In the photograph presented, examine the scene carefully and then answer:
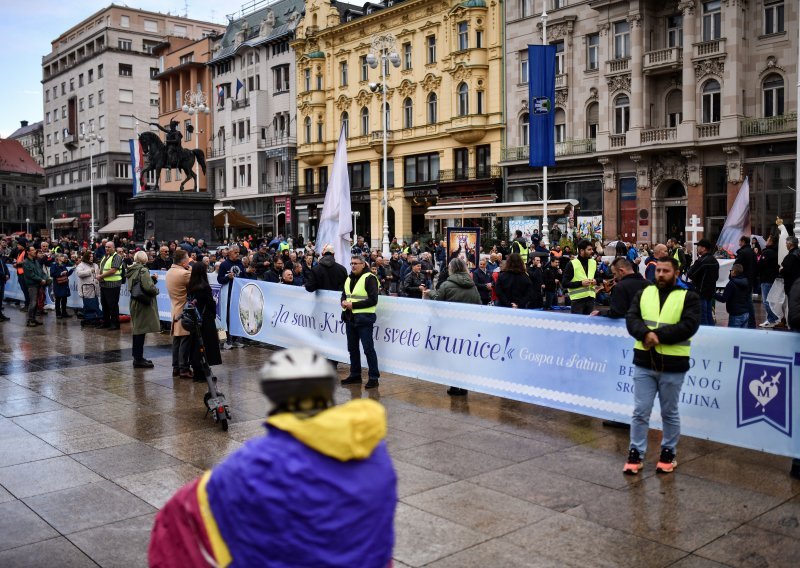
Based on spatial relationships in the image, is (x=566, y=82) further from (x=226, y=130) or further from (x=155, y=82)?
(x=155, y=82)

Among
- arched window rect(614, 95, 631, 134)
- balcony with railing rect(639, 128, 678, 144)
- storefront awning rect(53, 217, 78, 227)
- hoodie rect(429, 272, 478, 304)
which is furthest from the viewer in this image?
storefront awning rect(53, 217, 78, 227)

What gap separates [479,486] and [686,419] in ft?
7.95

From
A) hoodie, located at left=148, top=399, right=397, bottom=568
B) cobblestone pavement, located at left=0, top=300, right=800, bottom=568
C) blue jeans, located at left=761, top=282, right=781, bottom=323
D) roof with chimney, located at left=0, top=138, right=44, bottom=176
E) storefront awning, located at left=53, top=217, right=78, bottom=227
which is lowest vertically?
cobblestone pavement, located at left=0, top=300, right=800, bottom=568

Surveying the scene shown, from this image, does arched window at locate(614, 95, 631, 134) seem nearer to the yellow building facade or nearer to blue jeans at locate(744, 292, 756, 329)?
the yellow building facade

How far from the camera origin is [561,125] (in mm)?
43719

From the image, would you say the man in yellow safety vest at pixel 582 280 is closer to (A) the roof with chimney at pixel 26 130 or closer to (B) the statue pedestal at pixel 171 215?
(B) the statue pedestal at pixel 171 215

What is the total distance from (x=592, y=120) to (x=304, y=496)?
42.2 m

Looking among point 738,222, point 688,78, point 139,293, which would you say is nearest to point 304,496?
point 139,293

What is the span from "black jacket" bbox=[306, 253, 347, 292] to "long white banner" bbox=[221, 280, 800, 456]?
0.68 ft

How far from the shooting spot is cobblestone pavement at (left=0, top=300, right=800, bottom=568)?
5.19 metres

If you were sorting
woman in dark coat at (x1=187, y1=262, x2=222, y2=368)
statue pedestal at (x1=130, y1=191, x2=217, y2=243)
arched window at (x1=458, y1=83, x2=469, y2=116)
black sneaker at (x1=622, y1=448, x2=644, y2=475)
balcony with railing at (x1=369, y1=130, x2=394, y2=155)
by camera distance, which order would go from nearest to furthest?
1. black sneaker at (x1=622, y1=448, x2=644, y2=475)
2. woman in dark coat at (x1=187, y1=262, x2=222, y2=368)
3. statue pedestal at (x1=130, y1=191, x2=217, y2=243)
4. arched window at (x1=458, y1=83, x2=469, y2=116)
5. balcony with railing at (x1=369, y1=130, x2=394, y2=155)

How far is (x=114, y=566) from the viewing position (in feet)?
16.2

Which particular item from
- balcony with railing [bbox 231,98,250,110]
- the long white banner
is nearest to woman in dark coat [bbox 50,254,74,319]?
the long white banner

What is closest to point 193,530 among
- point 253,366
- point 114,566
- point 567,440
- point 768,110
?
point 114,566
